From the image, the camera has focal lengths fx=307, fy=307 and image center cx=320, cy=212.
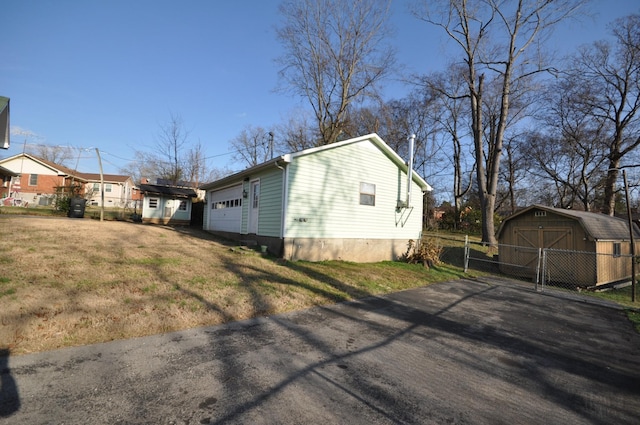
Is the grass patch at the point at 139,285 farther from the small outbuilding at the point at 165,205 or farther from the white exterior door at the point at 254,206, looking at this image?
the small outbuilding at the point at 165,205

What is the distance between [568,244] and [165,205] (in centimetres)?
2334

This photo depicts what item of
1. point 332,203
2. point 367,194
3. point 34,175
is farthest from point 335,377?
point 34,175

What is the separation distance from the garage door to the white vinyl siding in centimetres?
429

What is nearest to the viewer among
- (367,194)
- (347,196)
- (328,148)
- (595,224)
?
(328,148)

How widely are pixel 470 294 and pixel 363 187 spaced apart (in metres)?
5.67

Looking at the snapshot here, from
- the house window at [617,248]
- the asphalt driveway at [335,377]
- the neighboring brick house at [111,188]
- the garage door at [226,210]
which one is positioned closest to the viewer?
the asphalt driveway at [335,377]

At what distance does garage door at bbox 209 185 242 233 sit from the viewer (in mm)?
14180

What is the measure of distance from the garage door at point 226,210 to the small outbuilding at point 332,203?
5 cm

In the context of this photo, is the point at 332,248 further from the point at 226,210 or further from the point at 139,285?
the point at 226,210

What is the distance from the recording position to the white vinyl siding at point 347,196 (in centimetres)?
1064

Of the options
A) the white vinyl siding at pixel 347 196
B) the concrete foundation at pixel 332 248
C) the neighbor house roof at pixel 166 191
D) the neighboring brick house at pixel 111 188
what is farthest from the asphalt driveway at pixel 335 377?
the neighboring brick house at pixel 111 188

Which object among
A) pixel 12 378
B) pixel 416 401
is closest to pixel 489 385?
Result: pixel 416 401

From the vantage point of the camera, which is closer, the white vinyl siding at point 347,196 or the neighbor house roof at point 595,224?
the white vinyl siding at point 347,196

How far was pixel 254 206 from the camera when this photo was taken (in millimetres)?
12664
